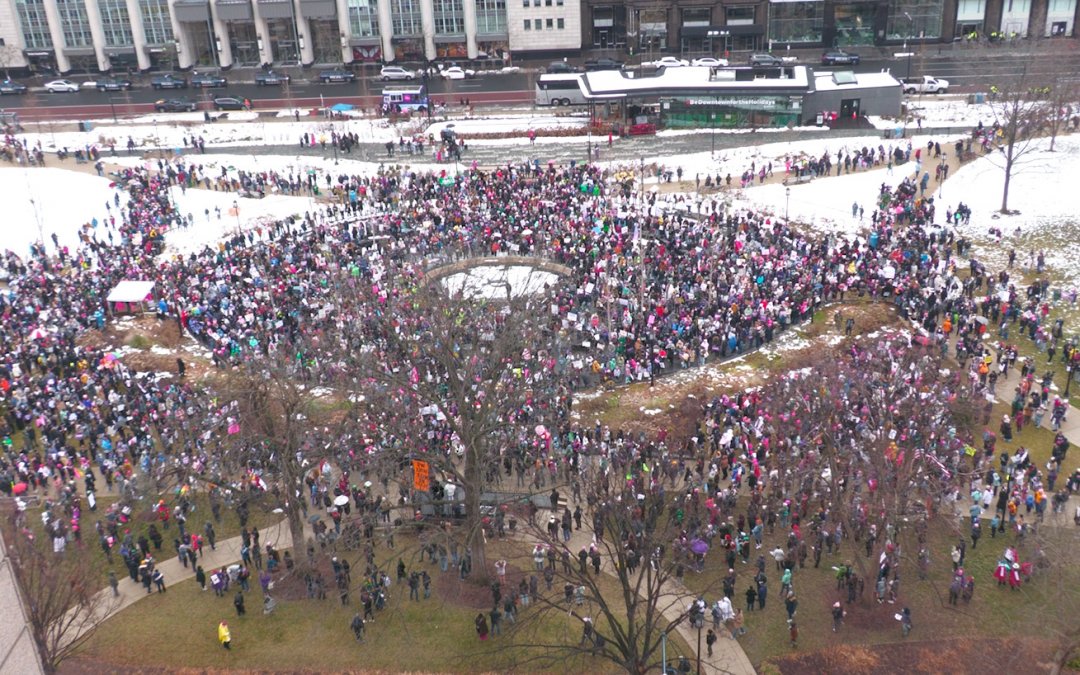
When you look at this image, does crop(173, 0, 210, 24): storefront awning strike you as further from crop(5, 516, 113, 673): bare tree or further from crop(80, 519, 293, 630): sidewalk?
crop(80, 519, 293, 630): sidewalk

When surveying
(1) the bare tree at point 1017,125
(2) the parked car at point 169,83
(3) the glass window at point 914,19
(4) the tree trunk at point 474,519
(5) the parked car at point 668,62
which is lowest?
(4) the tree trunk at point 474,519

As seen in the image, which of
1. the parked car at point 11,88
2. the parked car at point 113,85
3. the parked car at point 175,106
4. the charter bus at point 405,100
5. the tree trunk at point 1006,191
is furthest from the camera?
the parked car at point 11,88

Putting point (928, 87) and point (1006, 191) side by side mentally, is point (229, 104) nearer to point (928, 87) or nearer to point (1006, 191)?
point (928, 87)

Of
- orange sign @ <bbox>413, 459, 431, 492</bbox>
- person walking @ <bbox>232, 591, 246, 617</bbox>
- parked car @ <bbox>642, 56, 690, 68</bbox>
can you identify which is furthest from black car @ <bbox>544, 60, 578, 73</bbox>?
person walking @ <bbox>232, 591, 246, 617</bbox>

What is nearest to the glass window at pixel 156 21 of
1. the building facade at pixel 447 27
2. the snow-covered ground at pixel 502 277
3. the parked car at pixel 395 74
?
the building facade at pixel 447 27

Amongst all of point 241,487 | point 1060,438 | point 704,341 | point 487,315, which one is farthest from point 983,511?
point 241,487

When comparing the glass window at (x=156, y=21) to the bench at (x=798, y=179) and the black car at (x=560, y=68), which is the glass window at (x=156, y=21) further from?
the bench at (x=798, y=179)

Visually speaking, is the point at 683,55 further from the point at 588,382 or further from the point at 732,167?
the point at 588,382
